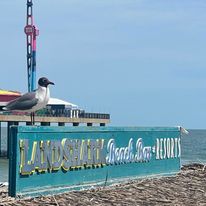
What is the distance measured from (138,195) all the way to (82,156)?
1.20m

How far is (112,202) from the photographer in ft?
35.7

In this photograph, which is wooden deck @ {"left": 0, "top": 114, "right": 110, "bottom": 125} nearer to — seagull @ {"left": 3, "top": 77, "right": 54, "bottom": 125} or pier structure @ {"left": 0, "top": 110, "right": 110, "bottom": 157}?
pier structure @ {"left": 0, "top": 110, "right": 110, "bottom": 157}

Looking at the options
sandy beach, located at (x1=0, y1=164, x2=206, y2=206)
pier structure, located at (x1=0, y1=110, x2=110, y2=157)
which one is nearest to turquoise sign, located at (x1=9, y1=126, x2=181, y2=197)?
sandy beach, located at (x1=0, y1=164, x2=206, y2=206)

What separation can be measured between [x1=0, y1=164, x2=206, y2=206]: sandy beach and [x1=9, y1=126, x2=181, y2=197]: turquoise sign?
0.26 metres

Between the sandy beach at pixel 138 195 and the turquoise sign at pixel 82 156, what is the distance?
26 centimetres

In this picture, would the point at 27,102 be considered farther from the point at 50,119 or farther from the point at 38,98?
the point at 50,119

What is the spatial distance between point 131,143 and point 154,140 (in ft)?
3.94

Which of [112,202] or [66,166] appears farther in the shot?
[66,166]

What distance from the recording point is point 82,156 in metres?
12.0

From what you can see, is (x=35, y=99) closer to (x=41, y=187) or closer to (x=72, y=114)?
(x=41, y=187)

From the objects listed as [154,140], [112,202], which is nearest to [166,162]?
[154,140]

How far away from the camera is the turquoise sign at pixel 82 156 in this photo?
10.5 metres

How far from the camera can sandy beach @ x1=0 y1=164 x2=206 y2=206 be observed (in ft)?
34.7

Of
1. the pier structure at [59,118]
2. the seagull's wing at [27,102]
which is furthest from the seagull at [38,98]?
the pier structure at [59,118]
